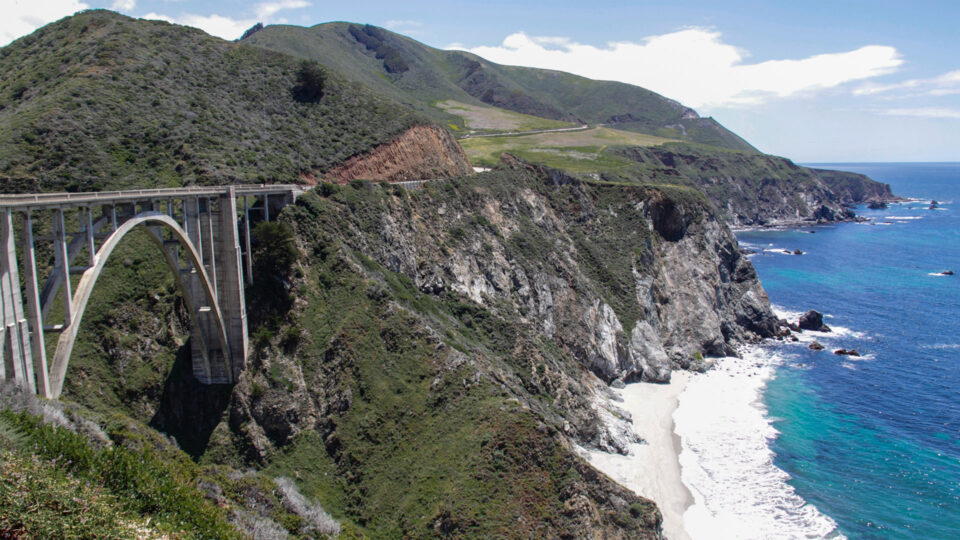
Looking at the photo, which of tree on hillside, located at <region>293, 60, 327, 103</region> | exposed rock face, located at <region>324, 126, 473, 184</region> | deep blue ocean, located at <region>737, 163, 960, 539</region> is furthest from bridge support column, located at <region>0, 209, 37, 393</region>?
tree on hillside, located at <region>293, 60, 327, 103</region>

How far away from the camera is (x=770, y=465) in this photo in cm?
4731

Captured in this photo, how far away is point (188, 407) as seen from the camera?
35938mm

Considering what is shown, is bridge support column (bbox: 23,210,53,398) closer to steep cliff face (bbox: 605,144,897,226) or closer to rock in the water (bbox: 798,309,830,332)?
rock in the water (bbox: 798,309,830,332)

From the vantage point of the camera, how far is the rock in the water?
270ft

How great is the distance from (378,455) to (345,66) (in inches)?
5139

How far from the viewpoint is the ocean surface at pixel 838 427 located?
134ft

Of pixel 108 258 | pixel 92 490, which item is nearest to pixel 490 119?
pixel 108 258

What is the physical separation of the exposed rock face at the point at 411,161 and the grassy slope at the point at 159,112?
1.25 metres

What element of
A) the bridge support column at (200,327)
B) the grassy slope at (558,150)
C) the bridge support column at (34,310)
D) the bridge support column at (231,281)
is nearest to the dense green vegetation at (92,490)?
the bridge support column at (34,310)

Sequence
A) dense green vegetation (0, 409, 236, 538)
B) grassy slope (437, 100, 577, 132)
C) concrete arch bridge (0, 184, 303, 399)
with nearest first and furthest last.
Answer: dense green vegetation (0, 409, 236, 538) → concrete arch bridge (0, 184, 303, 399) → grassy slope (437, 100, 577, 132)

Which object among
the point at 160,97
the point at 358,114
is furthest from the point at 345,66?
the point at 160,97

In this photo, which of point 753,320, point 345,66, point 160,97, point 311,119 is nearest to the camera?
point 160,97

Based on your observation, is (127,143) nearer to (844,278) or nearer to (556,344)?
(556,344)

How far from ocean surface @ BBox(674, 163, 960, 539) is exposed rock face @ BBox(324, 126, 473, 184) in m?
35.6
